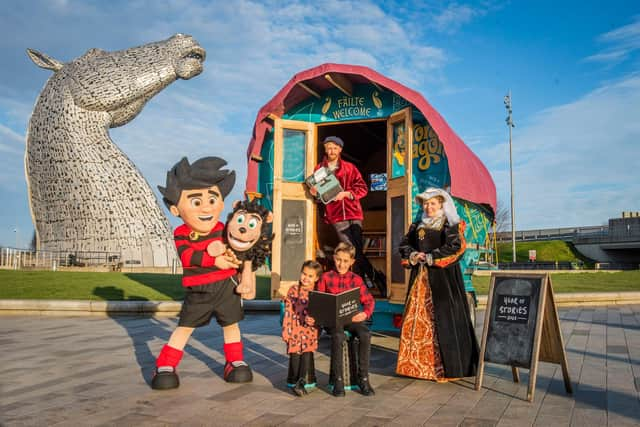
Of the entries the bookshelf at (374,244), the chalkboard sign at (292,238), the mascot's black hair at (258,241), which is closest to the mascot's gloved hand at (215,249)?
the mascot's black hair at (258,241)

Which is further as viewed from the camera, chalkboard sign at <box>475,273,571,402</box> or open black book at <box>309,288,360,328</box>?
chalkboard sign at <box>475,273,571,402</box>

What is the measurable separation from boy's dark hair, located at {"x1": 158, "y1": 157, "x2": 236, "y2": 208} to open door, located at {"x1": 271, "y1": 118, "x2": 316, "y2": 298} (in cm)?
217

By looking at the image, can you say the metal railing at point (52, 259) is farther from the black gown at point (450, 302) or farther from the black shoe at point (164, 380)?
the black gown at point (450, 302)

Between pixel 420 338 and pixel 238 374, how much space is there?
6.10 ft

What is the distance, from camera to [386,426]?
3914 mm

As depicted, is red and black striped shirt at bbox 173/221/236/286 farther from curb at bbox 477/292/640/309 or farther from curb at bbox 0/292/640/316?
curb at bbox 477/292/640/309

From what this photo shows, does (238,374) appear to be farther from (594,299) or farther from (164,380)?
(594,299)

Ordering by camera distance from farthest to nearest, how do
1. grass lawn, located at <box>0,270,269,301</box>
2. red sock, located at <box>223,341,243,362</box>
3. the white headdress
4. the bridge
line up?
the bridge
grass lawn, located at <box>0,270,269,301</box>
the white headdress
red sock, located at <box>223,341,243,362</box>

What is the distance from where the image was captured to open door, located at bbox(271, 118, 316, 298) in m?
7.66

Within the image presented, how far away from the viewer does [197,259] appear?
5.29 metres

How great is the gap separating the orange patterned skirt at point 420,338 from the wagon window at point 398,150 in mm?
2164

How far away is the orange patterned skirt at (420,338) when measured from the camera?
17.5ft

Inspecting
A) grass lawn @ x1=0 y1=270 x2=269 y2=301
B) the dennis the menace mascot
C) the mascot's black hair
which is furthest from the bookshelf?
grass lawn @ x1=0 y1=270 x2=269 y2=301

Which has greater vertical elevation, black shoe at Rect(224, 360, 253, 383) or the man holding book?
the man holding book
